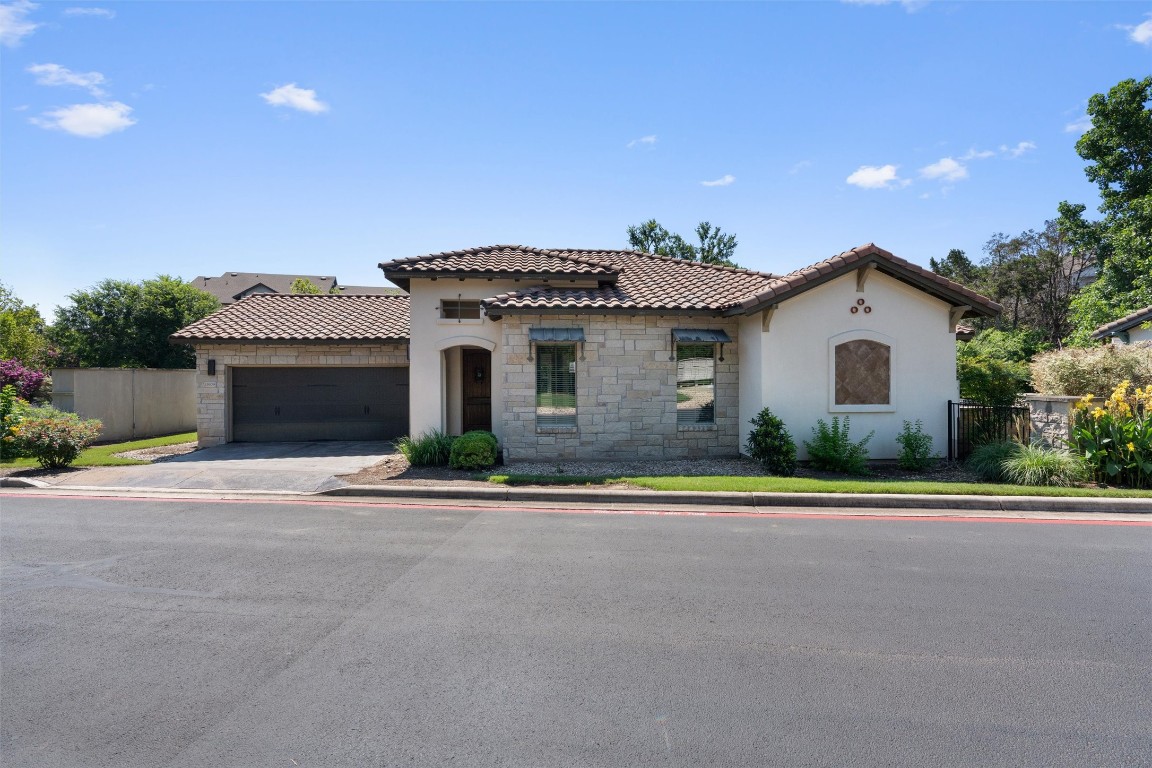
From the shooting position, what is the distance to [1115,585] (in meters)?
5.84

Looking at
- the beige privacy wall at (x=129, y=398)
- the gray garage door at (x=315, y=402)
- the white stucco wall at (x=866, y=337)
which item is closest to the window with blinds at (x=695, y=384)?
the white stucco wall at (x=866, y=337)

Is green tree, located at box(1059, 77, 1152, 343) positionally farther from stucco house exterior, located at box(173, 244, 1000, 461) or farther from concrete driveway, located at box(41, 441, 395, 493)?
concrete driveway, located at box(41, 441, 395, 493)

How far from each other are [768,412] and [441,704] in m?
9.90

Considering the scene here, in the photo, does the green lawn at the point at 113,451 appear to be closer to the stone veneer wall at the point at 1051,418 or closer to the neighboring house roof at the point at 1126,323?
the stone veneer wall at the point at 1051,418

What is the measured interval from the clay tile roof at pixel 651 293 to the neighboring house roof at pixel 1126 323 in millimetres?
12587

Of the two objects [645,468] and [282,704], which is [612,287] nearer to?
[645,468]

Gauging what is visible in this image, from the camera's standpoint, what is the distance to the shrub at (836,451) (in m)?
12.1

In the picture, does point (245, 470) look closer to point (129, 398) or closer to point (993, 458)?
point (129, 398)

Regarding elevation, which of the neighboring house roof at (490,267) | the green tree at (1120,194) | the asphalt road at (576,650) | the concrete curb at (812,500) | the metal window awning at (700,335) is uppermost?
the green tree at (1120,194)

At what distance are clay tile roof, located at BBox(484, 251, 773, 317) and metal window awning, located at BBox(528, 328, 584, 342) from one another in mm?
510

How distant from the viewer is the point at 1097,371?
40.5 ft

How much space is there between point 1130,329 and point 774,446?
1575 centimetres

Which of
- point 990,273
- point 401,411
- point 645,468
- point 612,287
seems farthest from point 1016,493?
point 990,273

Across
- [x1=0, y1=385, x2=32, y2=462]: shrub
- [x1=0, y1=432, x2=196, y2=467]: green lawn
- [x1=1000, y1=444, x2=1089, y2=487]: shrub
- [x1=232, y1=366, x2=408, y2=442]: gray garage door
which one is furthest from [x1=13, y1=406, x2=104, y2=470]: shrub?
[x1=1000, y1=444, x2=1089, y2=487]: shrub
